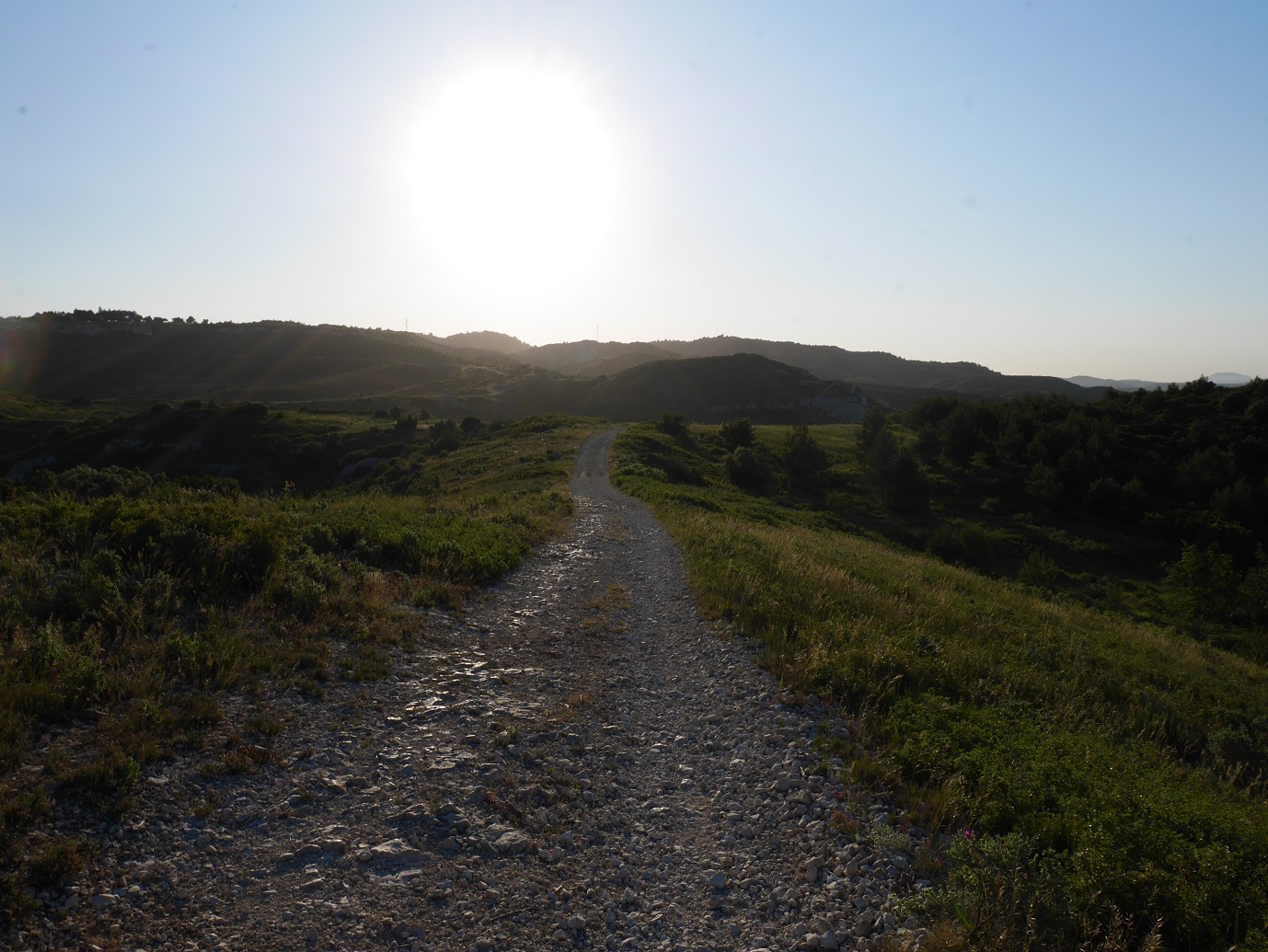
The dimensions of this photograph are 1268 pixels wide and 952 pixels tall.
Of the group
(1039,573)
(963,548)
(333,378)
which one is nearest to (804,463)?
(963,548)

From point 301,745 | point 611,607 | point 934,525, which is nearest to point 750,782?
point 301,745

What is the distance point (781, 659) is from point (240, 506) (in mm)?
Result: 12318

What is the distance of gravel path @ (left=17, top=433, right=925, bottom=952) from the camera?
4828 millimetres

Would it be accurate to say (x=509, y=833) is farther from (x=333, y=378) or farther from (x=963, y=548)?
(x=333, y=378)

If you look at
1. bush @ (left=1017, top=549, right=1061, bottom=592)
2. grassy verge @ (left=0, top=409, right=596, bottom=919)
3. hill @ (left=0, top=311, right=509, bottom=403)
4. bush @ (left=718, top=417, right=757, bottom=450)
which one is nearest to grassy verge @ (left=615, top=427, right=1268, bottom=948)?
grassy verge @ (left=0, top=409, right=596, bottom=919)

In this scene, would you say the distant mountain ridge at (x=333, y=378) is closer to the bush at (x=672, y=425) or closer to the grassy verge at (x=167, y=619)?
the bush at (x=672, y=425)

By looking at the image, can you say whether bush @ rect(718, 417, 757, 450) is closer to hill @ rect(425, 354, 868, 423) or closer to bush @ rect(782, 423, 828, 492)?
bush @ rect(782, 423, 828, 492)

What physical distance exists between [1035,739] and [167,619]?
11063 mm

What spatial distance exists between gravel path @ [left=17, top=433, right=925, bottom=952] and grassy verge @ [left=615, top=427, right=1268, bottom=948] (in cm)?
73

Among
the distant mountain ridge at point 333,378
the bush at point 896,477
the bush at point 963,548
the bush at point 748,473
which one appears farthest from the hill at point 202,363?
the bush at point 963,548

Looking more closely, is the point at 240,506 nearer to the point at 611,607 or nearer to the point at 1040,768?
the point at 611,607

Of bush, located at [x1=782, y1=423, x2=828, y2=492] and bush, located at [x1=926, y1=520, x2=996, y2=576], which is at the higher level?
bush, located at [x1=782, y1=423, x2=828, y2=492]

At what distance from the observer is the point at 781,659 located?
394 inches

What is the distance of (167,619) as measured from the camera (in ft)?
28.4
